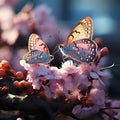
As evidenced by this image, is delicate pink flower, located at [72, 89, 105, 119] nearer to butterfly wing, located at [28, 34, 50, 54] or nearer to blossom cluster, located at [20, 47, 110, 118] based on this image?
blossom cluster, located at [20, 47, 110, 118]

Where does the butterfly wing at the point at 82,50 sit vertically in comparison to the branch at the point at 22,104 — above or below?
above

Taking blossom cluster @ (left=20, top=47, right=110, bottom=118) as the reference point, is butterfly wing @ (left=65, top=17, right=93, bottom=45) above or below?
above

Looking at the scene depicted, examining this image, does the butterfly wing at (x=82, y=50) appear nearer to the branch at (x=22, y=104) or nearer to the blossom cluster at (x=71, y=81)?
the blossom cluster at (x=71, y=81)

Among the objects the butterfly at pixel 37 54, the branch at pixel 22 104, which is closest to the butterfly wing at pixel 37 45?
the butterfly at pixel 37 54

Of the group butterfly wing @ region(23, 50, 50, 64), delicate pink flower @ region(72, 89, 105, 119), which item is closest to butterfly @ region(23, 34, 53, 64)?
butterfly wing @ region(23, 50, 50, 64)

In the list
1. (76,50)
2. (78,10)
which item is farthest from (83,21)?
(78,10)

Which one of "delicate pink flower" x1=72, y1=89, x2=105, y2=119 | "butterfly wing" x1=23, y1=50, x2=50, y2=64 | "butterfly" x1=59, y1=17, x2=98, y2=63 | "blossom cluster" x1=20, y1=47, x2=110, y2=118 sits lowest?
"delicate pink flower" x1=72, y1=89, x2=105, y2=119
